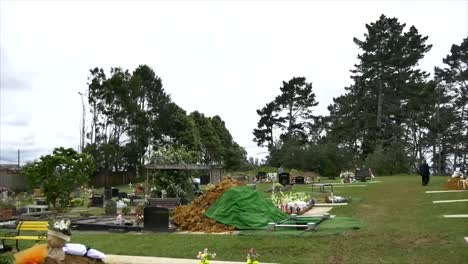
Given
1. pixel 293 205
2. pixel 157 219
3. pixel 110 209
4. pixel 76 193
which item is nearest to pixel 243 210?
pixel 157 219

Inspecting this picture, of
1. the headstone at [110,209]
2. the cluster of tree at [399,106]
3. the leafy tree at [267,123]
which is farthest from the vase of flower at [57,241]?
the leafy tree at [267,123]

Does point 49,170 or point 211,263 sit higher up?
point 49,170

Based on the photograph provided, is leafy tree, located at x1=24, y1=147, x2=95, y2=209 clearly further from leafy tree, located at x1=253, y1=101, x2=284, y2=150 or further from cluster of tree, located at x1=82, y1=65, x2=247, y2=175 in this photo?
leafy tree, located at x1=253, y1=101, x2=284, y2=150

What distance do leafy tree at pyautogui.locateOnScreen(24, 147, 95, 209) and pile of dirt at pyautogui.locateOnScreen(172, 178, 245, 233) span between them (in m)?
6.25

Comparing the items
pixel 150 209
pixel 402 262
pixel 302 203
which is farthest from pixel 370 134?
pixel 402 262

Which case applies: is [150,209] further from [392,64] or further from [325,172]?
[392,64]

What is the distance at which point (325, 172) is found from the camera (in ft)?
192

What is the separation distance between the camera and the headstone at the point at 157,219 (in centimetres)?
1773

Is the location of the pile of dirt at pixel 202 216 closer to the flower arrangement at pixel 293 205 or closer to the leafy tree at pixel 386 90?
the flower arrangement at pixel 293 205

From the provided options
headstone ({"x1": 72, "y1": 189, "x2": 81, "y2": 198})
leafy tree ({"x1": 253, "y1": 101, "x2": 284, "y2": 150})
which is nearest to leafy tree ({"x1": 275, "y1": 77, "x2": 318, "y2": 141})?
leafy tree ({"x1": 253, "y1": 101, "x2": 284, "y2": 150})

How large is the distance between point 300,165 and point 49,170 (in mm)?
40225

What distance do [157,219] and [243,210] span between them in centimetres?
300

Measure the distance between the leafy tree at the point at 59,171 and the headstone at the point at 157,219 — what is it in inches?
298

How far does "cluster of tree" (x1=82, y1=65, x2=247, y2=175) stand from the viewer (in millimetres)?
66938
